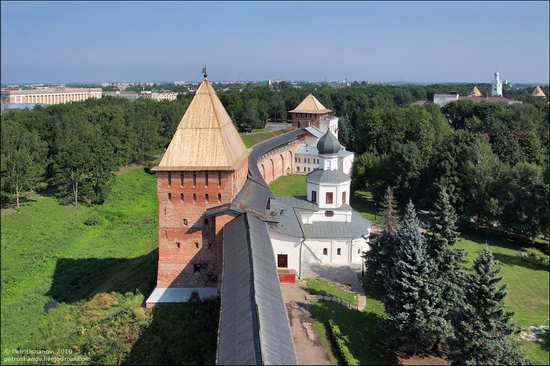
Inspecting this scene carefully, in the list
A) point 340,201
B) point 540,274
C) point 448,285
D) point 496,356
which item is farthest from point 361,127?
point 496,356

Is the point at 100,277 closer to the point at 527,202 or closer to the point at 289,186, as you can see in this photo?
the point at 289,186

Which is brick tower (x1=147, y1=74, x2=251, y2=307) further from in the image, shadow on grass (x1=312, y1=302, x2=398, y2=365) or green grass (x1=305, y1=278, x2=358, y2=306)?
shadow on grass (x1=312, y1=302, x2=398, y2=365)

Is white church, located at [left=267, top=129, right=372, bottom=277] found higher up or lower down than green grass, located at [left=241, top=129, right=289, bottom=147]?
lower down

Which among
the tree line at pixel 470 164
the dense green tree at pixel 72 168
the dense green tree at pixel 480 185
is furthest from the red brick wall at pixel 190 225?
the dense green tree at pixel 72 168

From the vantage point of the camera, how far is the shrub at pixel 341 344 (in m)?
15.2

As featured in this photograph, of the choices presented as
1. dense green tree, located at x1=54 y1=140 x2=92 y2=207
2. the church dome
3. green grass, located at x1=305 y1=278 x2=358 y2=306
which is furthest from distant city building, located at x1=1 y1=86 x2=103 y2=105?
green grass, located at x1=305 y1=278 x2=358 y2=306

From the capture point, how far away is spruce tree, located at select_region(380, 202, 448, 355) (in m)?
16.1

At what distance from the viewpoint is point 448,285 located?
17.4 meters

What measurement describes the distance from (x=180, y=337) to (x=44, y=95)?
95.0m

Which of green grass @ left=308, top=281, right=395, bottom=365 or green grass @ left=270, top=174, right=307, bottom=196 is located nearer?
green grass @ left=308, top=281, right=395, bottom=365

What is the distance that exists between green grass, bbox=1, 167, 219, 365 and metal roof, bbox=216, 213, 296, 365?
11.9 feet

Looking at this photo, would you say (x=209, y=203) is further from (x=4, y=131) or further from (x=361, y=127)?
(x=361, y=127)

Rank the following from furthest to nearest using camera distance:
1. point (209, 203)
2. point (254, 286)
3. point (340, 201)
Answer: point (340, 201)
point (209, 203)
point (254, 286)

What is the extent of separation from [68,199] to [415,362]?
34120 mm
